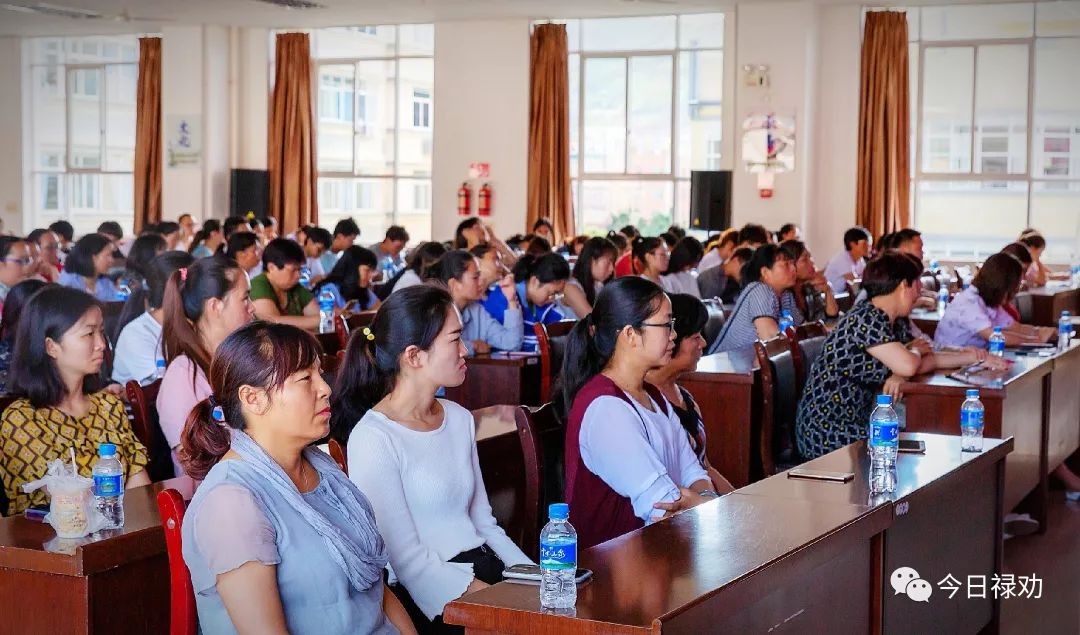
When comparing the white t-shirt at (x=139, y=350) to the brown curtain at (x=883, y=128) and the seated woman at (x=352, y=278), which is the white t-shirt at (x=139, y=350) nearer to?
the seated woman at (x=352, y=278)

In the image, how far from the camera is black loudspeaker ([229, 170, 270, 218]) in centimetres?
1527

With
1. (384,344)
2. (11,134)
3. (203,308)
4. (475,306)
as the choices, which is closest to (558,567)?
(384,344)

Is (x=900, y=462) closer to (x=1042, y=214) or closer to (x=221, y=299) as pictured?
(x=221, y=299)

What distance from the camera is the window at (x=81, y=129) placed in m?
16.3

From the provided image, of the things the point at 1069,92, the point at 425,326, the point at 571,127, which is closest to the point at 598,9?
the point at 571,127

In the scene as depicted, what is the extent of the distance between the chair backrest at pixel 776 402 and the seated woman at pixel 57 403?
2.44 m

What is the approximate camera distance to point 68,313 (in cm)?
346

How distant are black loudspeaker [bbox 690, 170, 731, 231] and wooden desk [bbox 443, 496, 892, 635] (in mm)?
10489

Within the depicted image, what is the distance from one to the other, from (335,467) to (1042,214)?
12287 mm

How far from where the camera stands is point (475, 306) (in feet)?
21.6

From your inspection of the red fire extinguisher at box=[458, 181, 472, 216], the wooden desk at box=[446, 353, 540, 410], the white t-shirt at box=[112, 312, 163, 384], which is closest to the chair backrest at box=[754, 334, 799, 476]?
the wooden desk at box=[446, 353, 540, 410]

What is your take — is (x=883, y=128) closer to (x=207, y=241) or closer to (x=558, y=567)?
(x=207, y=241)

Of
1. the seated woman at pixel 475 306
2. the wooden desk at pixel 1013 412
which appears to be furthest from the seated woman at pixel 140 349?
the wooden desk at pixel 1013 412

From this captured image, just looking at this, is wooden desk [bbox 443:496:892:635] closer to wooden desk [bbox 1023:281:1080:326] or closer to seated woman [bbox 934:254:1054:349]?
seated woman [bbox 934:254:1054:349]
